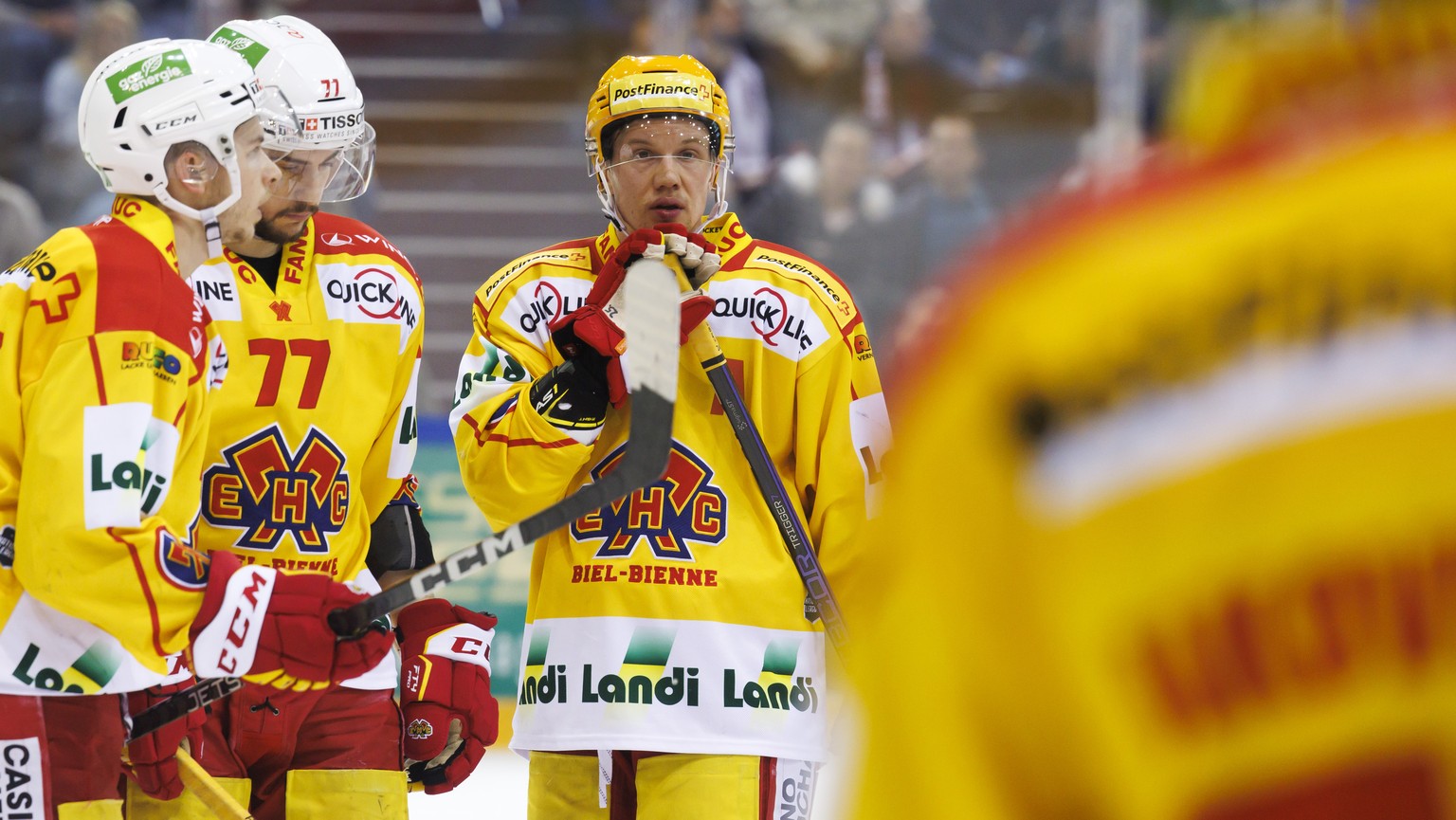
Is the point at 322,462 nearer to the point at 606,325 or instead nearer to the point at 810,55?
the point at 606,325

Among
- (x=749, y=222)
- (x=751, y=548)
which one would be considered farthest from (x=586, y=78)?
(x=751, y=548)

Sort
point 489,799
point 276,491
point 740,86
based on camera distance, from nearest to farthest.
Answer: point 276,491 < point 489,799 < point 740,86

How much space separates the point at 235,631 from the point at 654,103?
1060mm

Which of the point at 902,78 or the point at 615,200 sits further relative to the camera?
the point at 902,78

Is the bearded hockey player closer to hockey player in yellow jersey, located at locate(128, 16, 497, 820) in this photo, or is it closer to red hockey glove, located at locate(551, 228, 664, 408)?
hockey player in yellow jersey, located at locate(128, 16, 497, 820)

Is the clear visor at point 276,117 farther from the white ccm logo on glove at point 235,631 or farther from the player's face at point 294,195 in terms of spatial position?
the white ccm logo on glove at point 235,631

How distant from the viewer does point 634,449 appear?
2.03 metres

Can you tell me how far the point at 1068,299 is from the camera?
59 centimetres

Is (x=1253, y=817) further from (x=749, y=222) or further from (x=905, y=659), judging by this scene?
(x=749, y=222)

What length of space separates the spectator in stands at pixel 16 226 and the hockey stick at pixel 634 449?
13.7 ft

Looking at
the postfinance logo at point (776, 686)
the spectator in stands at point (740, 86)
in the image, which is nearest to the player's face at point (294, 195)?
the postfinance logo at point (776, 686)

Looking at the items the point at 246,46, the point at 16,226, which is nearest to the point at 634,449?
the point at 246,46

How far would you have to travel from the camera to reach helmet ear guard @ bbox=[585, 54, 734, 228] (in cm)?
262

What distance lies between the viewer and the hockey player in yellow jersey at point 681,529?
2.44 metres
